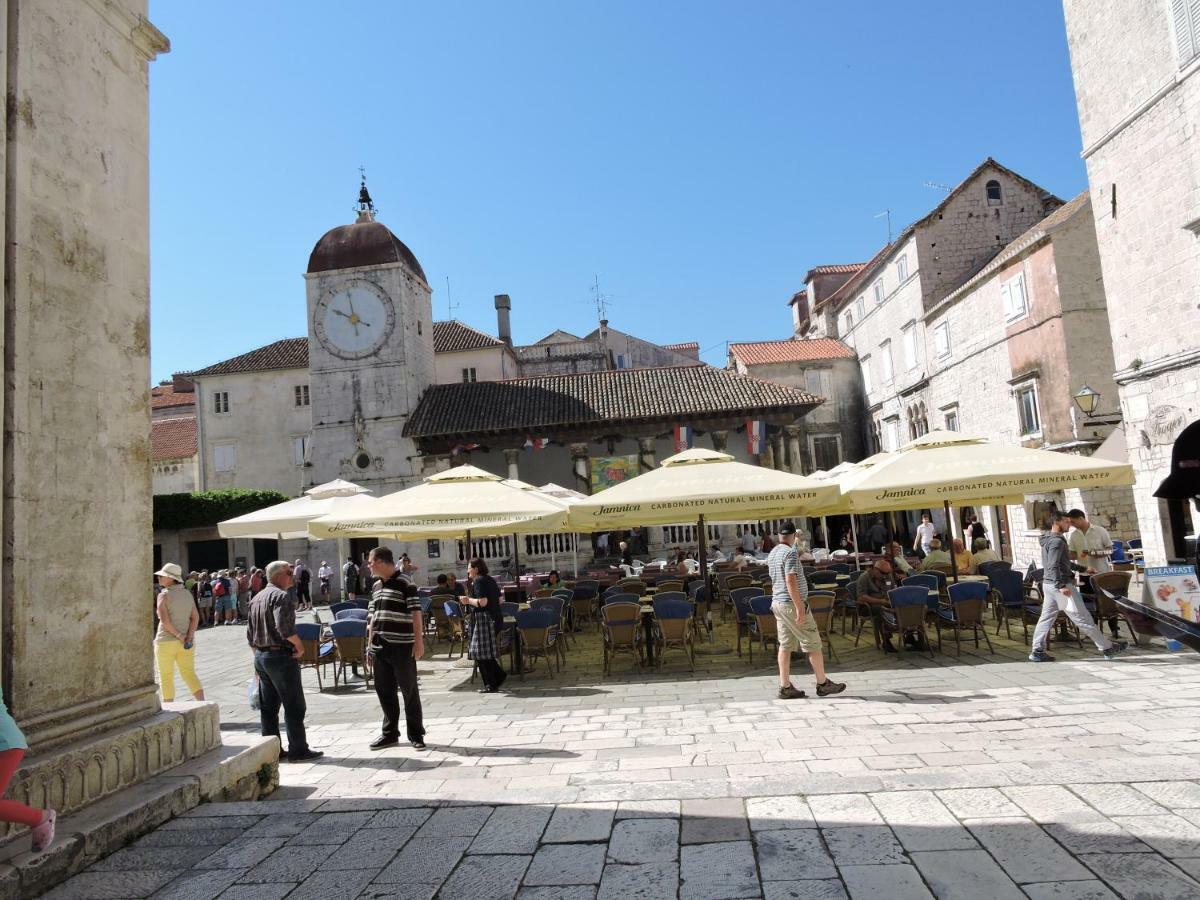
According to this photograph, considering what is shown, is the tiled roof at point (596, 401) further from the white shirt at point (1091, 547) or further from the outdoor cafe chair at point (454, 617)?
the white shirt at point (1091, 547)

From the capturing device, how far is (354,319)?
26.7m

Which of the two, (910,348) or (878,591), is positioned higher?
(910,348)

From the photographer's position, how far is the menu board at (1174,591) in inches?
294

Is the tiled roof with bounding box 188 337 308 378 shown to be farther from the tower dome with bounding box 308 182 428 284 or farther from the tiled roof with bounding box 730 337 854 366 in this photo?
the tiled roof with bounding box 730 337 854 366

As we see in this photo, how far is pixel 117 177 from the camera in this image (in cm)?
466

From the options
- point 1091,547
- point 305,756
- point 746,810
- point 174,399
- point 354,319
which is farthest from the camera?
point 174,399

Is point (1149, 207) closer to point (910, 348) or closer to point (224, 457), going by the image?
point (910, 348)

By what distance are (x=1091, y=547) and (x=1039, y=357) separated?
10.6 metres

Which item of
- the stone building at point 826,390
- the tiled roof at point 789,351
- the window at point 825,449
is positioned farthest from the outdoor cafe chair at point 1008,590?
the tiled roof at point 789,351

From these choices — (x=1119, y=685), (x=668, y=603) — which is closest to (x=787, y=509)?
(x=668, y=603)

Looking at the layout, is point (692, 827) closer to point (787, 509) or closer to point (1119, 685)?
point (1119, 685)

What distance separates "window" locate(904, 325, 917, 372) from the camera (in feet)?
84.1

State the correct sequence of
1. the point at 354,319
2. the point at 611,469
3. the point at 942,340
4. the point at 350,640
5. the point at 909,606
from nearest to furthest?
the point at 909,606, the point at 350,640, the point at 942,340, the point at 611,469, the point at 354,319

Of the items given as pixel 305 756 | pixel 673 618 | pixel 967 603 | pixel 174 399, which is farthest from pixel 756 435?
pixel 174 399
